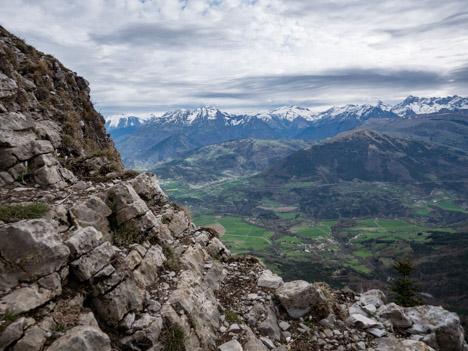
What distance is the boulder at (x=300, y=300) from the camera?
541 inches

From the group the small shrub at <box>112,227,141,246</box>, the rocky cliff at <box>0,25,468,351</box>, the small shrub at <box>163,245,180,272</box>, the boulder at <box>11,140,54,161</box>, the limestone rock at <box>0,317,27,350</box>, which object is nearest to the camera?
the limestone rock at <box>0,317,27,350</box>

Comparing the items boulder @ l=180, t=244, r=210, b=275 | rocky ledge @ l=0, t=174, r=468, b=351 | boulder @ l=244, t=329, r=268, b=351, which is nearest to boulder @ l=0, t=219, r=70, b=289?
rocky ledge @ l=0, t=174, r=468, b=351

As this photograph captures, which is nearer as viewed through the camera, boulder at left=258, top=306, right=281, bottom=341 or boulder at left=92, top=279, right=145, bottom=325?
boulder at left=92, top=279, right=145, bottom=325

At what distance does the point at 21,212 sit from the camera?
409 inches

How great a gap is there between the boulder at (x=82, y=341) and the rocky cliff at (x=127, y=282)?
0.09 feet

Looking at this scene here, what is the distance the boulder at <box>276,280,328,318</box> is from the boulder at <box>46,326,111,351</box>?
8.62 m

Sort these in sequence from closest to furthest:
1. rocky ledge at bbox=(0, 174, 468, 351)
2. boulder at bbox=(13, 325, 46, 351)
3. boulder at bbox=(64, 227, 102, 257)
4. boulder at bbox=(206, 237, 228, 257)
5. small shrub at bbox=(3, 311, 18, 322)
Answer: boulder at bbox=(13, 325, 46, 351) → small shrub at bbox=(3, 311, 18, 322) → rocky ledge at bbox=(0, 174, 468, 351) → boulder at bbox=(64, 227, 102, 257) → boulder at bbox=(206, 237, 228, 257)

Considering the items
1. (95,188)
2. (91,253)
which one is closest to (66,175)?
(95,188)

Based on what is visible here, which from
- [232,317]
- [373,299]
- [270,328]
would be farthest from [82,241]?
[373,299]

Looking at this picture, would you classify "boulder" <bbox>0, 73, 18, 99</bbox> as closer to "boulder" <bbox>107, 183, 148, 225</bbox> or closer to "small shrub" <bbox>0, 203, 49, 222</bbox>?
"boulder" <bbox>107, 183, 148, 225</bbox>

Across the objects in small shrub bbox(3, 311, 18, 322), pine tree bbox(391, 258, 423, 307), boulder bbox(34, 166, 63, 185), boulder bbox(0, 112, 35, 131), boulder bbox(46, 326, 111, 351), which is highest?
boulder bbox(0, 112, 35, 131)

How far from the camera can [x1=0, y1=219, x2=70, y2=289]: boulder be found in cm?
859

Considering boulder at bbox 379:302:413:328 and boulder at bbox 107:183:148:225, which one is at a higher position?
boulder at bbox 107:183:148:225

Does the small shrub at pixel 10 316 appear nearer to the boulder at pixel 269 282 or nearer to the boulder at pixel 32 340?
the boulder at pixel 32 340
